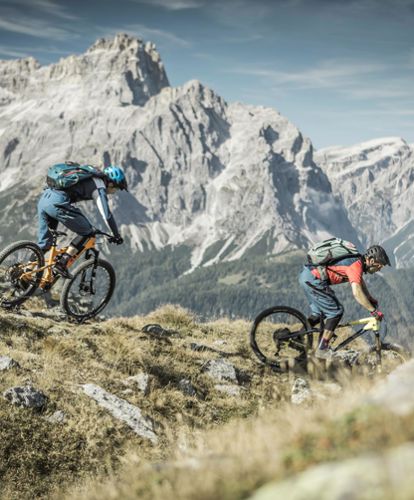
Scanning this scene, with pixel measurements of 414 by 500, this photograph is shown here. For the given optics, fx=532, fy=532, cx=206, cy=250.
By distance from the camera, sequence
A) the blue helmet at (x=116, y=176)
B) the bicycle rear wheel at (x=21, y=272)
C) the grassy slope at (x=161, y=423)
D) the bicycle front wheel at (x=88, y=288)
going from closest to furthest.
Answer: the grassy slope at (x=161, y=423), the bicycle rear wheel at (x=21, y=272), the blue helmet at (x=116, y=176), the bicycle front wheel at (x=88, y=288)

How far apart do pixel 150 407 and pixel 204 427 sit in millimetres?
1201

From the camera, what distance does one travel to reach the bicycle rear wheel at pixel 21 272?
13.6 m

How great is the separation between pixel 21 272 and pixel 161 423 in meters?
5.71

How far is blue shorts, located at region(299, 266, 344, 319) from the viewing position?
13570 millimetres

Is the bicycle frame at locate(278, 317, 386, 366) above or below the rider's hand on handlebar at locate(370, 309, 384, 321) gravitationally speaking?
below

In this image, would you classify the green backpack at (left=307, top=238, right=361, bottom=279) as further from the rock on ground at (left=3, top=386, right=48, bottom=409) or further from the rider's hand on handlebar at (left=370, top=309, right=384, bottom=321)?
the rock on ground at (left=3, top=386, right=48, bottom=409)

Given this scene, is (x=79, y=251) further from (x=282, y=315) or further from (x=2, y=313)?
(x=282, y=315)

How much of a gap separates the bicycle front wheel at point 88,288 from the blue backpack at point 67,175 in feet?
7.36

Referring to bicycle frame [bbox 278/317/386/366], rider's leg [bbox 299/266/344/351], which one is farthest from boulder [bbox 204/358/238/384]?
rider's leg [bbox 299/266/344/351]

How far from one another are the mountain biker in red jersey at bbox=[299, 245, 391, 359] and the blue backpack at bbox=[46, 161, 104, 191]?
6107 mm

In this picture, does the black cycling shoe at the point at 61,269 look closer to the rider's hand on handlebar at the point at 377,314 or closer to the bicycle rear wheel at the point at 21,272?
the bicycle rear wheel at the point at 21,272

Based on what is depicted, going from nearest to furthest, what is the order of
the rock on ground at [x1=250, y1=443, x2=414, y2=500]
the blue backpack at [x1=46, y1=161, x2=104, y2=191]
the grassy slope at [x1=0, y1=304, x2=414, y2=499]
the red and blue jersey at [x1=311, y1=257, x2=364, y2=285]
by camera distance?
the rock on ground at [x1=250, y1=443, x2=414, y2=500] → the grassy slope at [x1=0, y1=304, x2=414, y2=499] → the red and blue jersey at [x1=311, y1=257, x2=364, y2=285] → the blue backpack at [x1=46, y1=161, x2=104, y2=191]

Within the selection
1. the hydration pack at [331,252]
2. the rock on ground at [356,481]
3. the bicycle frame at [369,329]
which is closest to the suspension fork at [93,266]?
the hydration pack at [331,252]

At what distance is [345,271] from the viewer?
13156 mm
